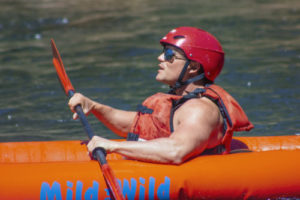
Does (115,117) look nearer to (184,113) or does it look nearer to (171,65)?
(171,65)

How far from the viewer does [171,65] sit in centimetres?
407

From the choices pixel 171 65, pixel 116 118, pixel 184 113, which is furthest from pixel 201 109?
pixel 116 118

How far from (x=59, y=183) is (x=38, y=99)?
399cm

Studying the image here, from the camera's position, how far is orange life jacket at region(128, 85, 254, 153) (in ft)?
12.6

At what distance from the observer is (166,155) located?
3.53m

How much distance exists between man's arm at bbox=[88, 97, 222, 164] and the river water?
2.50 m

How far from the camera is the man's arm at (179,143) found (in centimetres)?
352

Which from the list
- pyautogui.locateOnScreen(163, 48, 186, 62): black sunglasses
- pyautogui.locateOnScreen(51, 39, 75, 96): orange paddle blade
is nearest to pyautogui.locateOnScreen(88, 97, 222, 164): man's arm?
pyautogui.locateOnScreen(163, 48, 186, 62): black sunglasses

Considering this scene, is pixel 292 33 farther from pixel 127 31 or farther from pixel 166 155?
pixel 166 155

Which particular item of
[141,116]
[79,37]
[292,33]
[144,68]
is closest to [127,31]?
[79,37]

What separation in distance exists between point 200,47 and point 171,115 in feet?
1.80

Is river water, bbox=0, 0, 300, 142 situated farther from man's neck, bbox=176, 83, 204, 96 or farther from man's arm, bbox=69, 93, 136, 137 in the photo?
man's neck, bbox=176, 83, 204, 96

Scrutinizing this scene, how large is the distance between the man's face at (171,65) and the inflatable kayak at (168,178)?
695mm

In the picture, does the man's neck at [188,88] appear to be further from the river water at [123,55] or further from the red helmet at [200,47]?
the river water at [123,55]
